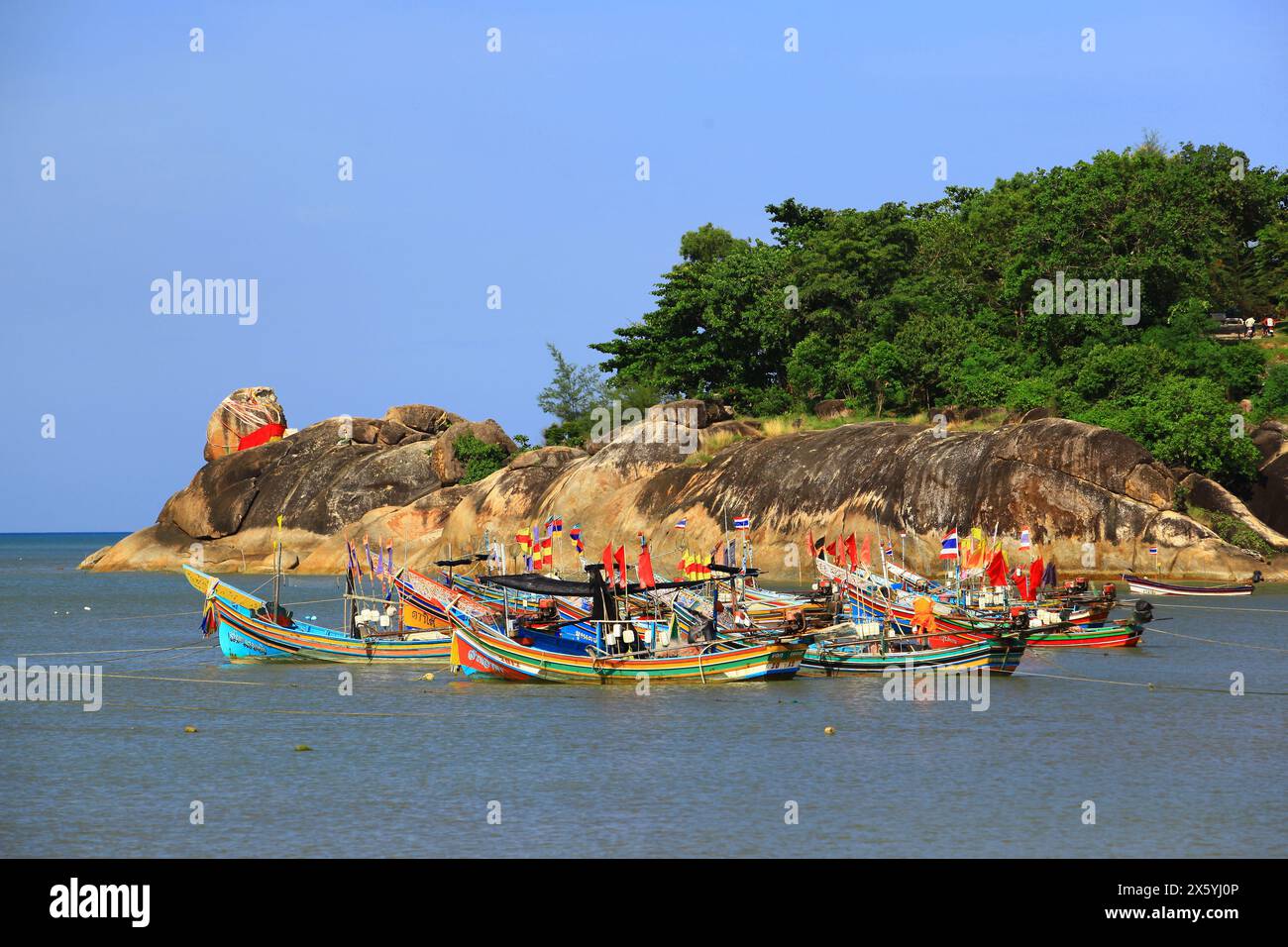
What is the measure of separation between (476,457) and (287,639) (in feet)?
150

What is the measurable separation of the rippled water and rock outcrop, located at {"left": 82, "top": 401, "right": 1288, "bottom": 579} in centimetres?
2007

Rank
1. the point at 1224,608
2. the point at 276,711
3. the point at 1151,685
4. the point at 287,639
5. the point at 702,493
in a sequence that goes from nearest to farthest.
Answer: the point at 276,711, the point at 1151,685, the point at 287,639, the point at 1224,608, the point at 702,493

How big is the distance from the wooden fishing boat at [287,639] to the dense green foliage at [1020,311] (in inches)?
1479

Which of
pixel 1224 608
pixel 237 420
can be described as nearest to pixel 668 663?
pixel 1224 608

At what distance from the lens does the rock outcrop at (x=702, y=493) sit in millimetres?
59531

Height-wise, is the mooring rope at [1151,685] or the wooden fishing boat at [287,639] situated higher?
the wooden fishing boat at [287,639]

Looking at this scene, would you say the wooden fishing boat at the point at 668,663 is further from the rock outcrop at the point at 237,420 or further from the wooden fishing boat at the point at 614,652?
the rock outcrop at the point at 237,420

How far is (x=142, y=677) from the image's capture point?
3903 cm

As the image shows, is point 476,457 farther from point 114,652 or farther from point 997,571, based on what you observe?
point 997,571

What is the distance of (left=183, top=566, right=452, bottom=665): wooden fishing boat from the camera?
38969 mm

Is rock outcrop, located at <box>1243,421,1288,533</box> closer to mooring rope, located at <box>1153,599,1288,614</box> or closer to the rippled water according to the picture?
mooring rope, located at <box>1153,599,1288,614</box>

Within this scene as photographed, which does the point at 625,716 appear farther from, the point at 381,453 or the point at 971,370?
the point at 381,453

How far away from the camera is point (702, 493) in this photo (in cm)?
→ 6950

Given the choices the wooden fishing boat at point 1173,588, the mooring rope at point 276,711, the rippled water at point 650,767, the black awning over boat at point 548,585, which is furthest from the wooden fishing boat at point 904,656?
the wooden fishing boat at point 1173,588
